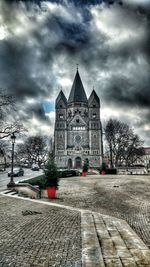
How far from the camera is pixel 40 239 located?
442 centimetres

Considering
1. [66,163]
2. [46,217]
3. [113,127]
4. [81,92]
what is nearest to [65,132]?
[66,163]

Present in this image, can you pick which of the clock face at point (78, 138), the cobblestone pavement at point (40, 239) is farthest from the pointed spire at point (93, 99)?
the cobblestone pavement at point (40, 239)

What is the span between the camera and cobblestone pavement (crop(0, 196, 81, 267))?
11.1 ft

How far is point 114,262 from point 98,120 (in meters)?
69.7

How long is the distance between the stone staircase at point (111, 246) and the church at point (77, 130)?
192 feet

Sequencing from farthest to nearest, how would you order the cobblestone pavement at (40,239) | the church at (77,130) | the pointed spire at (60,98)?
the pointed spire at (60,98) < the church at (77,130) < the cobblestone pavement at (40,239)

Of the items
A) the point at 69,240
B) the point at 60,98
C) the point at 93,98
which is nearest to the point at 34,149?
the point at 60,98

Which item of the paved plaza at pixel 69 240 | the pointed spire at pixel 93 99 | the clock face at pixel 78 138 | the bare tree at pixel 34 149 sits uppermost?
the pointed spire at pixel 93 99

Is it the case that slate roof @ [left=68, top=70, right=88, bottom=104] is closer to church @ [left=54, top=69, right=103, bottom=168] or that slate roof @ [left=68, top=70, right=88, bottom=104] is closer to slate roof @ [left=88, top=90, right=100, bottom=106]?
church @ [left=54, top=69, right=103, bottom=168]

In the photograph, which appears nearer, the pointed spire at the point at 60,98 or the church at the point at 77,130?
the church at the point at 77,130

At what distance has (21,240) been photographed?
4.37 metres

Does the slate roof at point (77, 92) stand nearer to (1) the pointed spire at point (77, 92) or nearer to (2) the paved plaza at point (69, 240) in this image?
(1) the pointed spire at point (77, 92)

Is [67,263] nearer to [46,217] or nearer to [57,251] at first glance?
[57,251]

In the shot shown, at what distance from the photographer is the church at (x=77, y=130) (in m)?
66.7
